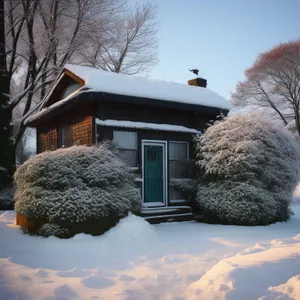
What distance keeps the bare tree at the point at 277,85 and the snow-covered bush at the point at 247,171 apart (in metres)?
20.9

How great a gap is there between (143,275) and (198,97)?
7629 mm

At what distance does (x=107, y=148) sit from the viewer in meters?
9.38

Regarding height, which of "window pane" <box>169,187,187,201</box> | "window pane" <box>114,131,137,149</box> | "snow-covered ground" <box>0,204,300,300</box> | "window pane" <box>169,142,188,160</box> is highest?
"window pane" <box>114,131,137,149</box>

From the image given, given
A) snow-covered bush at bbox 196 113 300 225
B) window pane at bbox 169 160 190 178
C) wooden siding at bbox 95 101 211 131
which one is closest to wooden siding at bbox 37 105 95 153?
wooden siding at bbox 95 101 211 131

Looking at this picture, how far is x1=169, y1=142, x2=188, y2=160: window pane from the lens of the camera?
36.2 feet

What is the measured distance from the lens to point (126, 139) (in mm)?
10172

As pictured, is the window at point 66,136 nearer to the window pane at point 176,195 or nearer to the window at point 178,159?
the window at point 178,159

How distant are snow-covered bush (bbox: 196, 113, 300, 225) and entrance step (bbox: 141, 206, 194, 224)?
0.69m

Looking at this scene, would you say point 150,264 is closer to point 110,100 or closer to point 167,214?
point 167,214

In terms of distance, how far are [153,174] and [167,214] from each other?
1372 mm

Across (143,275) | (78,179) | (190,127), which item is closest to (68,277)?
(143,275)

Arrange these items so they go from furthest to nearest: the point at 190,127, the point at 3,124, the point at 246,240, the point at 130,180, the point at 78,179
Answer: the point at 3,124 < the point at 190,127 < the point at 130,180 < the point at 78,179 < the point at 246,240

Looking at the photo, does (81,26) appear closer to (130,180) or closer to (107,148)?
(107,148)

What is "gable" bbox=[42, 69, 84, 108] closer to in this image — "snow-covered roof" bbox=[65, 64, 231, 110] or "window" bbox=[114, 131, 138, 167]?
"snow-covered roof" bbox=[65, 64, 231, 110]
